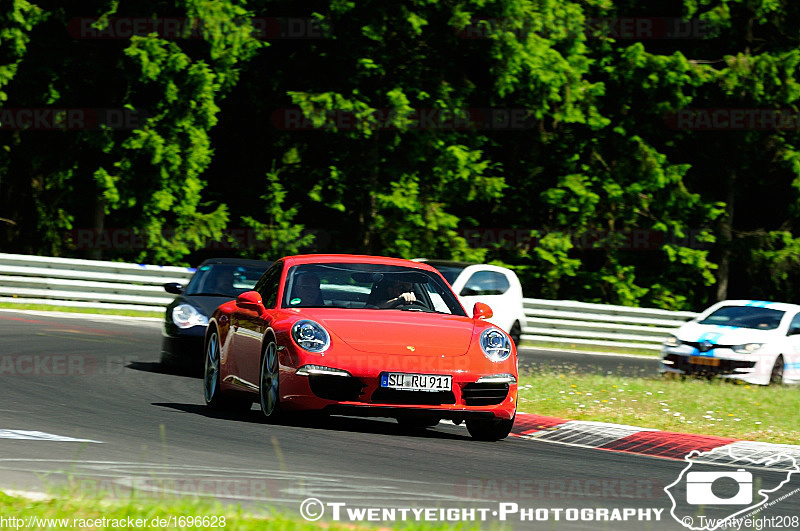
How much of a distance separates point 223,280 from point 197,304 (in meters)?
0.96

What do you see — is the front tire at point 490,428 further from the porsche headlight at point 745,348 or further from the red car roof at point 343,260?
the porsche headlight at point 745,348

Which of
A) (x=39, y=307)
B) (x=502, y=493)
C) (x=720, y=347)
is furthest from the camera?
(x=39, y=307)

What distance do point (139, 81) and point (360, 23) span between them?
5534 millimetres

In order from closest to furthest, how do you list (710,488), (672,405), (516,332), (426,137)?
(710,488) < (672,405) < (516,332) < (426,137)

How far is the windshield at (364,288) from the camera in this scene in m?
10.8

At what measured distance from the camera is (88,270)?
24.7 metres

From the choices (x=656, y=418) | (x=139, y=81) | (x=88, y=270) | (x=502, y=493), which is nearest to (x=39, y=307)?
(x=88, y=270)

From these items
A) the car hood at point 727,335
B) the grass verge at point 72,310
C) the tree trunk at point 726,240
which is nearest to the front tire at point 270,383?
the car hood at point 727,335

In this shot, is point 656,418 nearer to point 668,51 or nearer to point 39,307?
point 39,307

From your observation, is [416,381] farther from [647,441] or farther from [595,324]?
[595,324]

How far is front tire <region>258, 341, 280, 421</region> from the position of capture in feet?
32.9

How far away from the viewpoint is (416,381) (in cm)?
973

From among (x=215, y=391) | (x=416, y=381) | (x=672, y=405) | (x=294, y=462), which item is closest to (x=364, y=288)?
(x=416, y=381)

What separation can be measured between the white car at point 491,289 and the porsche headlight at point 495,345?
1010cm
